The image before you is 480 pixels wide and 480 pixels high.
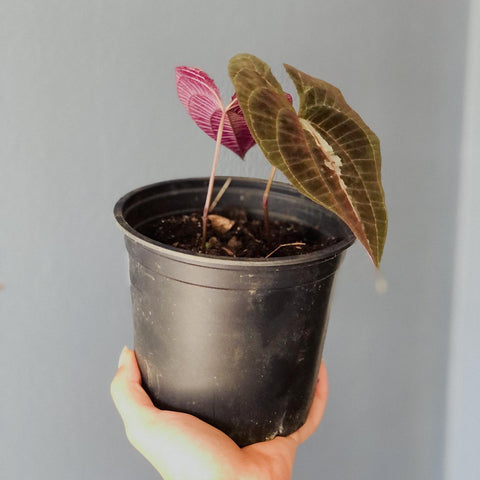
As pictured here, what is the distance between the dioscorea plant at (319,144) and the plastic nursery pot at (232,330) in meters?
0.12

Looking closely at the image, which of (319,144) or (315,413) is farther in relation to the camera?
(315,413)

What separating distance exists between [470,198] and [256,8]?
64cm

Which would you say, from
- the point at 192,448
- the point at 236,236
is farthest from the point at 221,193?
the point at 192,448

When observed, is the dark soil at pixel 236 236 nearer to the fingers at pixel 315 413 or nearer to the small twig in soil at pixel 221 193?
the small twig in soil at pixel 221 193

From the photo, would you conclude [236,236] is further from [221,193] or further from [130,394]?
[130,394]

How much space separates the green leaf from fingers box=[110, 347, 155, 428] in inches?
15.9

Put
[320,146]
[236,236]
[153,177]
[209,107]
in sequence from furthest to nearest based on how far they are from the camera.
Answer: [153,177] → [236,236] → [209,107] → [320,146]

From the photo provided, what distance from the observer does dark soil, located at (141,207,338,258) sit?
82 centimetres

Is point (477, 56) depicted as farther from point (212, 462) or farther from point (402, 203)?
point (212, 462)

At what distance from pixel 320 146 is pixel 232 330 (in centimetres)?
26

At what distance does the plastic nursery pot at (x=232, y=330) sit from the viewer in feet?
2.27

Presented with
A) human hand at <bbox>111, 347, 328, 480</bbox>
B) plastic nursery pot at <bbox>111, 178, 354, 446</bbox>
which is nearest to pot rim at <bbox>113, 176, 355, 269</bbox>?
plastic nursery pot at <bbox>111, 178, 354, 446</bbox>

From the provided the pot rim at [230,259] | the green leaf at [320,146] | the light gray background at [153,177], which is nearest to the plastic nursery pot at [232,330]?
the pot rim at [230,259]

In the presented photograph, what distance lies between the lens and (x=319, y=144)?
2.05 feet
